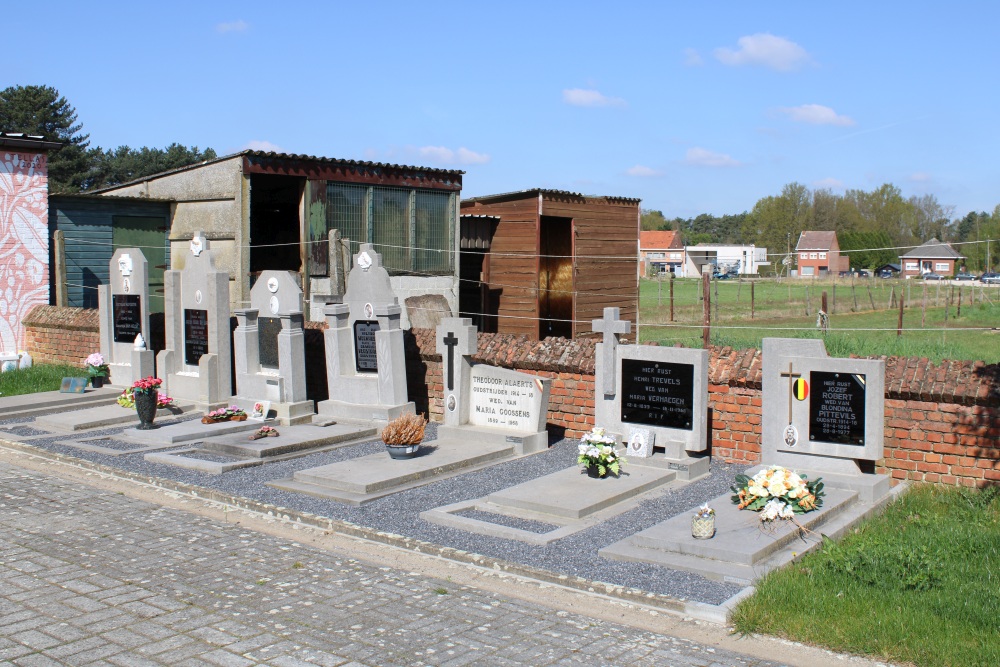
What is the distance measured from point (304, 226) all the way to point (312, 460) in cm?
957

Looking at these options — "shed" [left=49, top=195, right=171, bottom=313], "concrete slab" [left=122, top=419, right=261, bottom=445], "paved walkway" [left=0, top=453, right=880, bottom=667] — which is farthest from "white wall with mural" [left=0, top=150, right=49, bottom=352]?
"paved walkway" [left=0, top=453, right=880, bottom=667]

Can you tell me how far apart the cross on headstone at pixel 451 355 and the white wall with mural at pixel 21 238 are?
11.3m

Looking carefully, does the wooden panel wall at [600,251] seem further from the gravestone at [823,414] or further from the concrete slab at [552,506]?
the concrete slab at [552,506]

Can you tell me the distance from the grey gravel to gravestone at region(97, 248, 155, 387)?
11.0 feet

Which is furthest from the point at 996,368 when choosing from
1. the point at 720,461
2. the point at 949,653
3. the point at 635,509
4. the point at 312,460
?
the point at 312,460

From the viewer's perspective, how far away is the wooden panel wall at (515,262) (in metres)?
23.8

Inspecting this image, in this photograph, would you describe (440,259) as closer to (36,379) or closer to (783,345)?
(36,379)

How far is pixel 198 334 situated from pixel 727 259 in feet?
257

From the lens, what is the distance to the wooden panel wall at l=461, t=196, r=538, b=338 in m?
23.8

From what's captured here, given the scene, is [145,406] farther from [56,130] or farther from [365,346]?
[56,130]

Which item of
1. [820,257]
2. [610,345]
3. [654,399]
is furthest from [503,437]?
[820,257]

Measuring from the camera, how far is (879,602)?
6324 mm

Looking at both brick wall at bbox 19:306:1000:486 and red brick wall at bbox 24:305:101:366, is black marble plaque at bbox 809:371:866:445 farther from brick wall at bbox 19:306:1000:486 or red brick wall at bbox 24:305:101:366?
red brick wall at bbox 24:305:101:366

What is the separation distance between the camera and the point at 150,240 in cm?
2198
